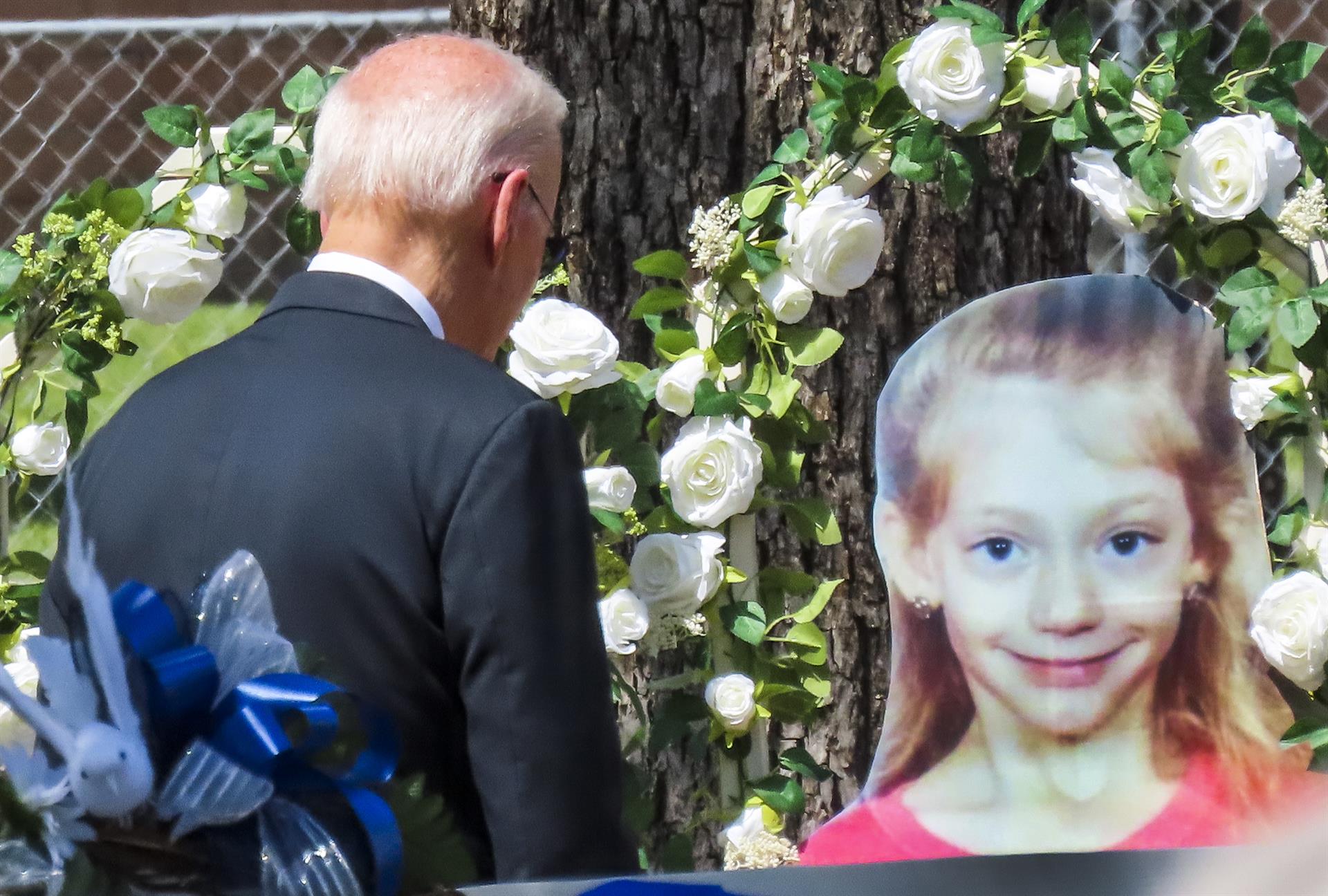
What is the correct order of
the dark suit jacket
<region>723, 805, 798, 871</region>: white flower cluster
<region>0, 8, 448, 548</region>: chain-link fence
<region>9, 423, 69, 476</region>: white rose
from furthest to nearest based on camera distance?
<region>0, 8, 448, 548</region>: chain-link fence, <region>9, 423, 69, 476</region>: white rose, <region>723, 805, 798, 871</region>: white flower cluster, the dark suit jacket

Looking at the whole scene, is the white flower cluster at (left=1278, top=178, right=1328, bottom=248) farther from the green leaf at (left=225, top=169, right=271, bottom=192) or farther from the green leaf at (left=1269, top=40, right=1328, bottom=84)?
the green leaf at (left=225, top=169, right=271, bottom=192)

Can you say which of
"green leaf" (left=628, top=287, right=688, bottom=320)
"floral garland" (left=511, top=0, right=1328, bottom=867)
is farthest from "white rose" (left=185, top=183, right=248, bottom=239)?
"green leaf" (left=628, top=287, right=688, bottom=320)

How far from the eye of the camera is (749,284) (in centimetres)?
177

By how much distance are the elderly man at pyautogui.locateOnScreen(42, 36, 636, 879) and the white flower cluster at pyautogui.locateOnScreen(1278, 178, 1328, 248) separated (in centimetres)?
92

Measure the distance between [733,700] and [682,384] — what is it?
374 mm

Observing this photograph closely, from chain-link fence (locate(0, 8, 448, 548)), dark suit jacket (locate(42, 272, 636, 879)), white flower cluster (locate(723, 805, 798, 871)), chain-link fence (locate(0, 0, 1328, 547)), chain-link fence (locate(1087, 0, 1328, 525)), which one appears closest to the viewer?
dark suit jacket (locate(42, 272, 636, 879))

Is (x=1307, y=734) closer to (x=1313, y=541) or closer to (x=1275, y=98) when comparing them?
(x=1313, y=541)

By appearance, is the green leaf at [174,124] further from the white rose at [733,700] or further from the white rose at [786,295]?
the white rose at [733,700]

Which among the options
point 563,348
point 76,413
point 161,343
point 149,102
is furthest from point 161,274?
point 149,102

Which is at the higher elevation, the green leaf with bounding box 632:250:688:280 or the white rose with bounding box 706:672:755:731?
the green leaf with bounding box 632:250:688:280

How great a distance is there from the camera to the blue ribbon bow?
896 mm

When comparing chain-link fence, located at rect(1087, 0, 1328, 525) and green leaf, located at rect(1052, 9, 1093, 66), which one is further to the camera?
chain-link fence, located at rect(1087, 0, 1328, 525)

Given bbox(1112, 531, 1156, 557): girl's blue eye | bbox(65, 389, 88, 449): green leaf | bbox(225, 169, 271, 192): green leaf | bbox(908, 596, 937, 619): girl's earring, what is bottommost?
bbox(908, 596, 937, 619): girl's earring

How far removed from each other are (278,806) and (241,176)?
112cm
